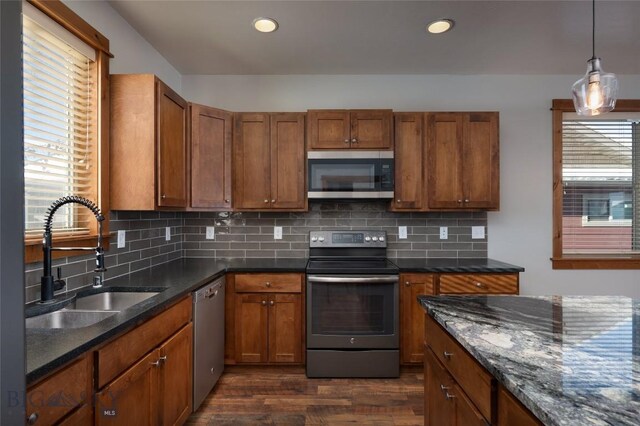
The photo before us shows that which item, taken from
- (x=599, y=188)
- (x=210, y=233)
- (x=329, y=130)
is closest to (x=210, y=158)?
(x=210, y=233)

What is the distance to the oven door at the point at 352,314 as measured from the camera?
2.57m

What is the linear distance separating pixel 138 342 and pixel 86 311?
39cm

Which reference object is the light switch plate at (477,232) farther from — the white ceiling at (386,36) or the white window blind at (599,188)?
the white ceiling at (386,36)

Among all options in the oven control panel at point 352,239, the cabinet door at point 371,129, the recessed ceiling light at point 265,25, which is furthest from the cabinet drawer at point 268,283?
the recessed ceiling light at point 265,25

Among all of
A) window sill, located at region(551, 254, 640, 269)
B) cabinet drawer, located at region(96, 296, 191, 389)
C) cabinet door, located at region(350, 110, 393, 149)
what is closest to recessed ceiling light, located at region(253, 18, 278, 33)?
cabinet door, located at region(350, 110, 393, 149)

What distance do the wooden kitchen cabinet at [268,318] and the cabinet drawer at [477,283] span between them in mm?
1211

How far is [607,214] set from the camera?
10.5 ft

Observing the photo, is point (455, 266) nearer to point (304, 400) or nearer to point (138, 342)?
point (304, 400)

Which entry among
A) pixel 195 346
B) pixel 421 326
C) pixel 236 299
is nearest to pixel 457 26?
pixel 421 326

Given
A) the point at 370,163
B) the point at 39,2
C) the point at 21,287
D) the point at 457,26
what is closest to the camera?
the point at 21,287

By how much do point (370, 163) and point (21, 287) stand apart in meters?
2.57

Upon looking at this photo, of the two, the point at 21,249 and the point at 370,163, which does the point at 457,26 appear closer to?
the point at 370,163

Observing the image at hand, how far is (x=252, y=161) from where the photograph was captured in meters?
2.87

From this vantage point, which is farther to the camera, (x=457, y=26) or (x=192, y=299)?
(x=457, y=26)
